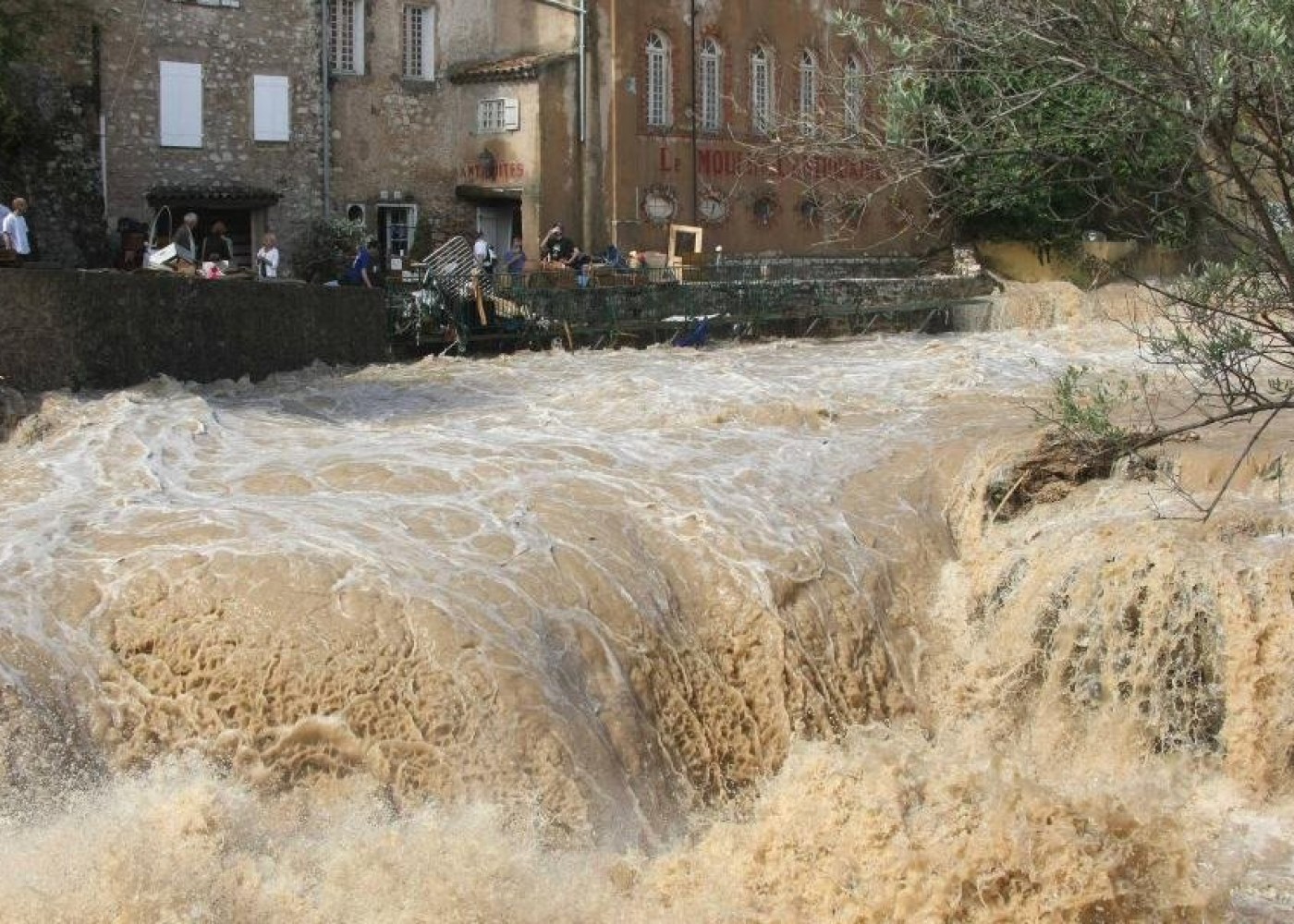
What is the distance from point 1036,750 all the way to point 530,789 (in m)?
3.37

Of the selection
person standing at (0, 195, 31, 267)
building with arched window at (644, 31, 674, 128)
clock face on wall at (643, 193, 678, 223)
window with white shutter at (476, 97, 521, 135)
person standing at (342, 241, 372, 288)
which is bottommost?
person standing at (342, 241, 372, 288)

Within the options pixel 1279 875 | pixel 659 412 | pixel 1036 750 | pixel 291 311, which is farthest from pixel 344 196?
pixel 1279 875

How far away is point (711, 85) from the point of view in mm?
28391

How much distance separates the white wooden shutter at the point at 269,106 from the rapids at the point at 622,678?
566 inches

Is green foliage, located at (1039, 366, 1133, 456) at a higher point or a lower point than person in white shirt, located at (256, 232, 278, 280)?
lower

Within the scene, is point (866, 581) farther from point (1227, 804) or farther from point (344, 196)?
point (344, 196)

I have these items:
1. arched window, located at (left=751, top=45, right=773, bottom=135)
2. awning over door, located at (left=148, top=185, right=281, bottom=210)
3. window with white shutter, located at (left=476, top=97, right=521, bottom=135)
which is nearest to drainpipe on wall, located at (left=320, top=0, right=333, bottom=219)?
awning over door, located at (left=148, top=185, right=281, bottom=210)

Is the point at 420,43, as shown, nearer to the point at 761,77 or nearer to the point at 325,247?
the point at 325,247

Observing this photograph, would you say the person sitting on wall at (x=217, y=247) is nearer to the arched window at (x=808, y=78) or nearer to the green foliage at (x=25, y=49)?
the green foliage at (x=25, y=49)

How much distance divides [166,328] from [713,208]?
608 inches

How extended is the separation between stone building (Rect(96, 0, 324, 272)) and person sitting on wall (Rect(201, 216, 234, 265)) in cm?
68

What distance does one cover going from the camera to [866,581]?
33.9 feet

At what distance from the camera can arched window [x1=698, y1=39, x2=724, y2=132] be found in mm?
28188

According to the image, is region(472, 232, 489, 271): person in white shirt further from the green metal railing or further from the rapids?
the rapids
